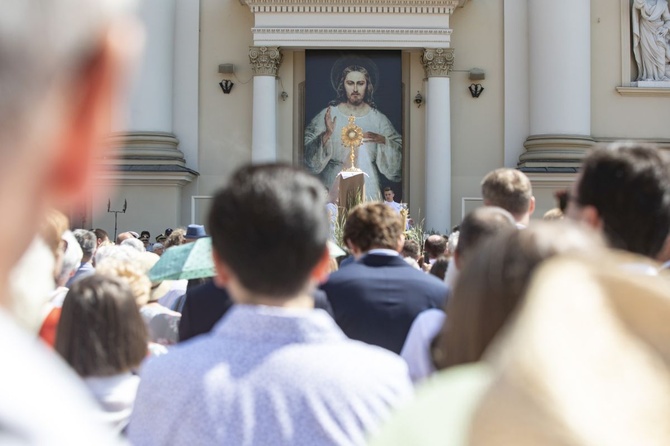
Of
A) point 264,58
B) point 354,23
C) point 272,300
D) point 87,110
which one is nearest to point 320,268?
point 272,300

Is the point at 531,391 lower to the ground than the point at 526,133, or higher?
higher

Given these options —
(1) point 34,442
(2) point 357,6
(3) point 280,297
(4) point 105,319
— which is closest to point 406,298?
(4) point 105,319

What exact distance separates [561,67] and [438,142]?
9.64 ft

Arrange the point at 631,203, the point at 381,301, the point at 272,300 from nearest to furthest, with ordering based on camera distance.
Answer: the point at 272,300 < the point at 631,203 < the point at 381,301

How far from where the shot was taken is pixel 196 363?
2.02 metres

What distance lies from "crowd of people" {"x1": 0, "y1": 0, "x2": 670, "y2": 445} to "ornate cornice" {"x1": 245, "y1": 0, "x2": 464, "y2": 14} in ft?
Result: 44.2

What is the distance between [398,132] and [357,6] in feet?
9.30

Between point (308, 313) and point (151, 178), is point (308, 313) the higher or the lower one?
the higher one

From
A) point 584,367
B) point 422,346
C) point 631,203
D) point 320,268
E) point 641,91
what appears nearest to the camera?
point 584,367

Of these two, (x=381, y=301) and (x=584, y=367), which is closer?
(x=584, y=367)

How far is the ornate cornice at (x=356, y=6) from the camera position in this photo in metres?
17.9

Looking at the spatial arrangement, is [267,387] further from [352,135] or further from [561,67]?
[561,67]

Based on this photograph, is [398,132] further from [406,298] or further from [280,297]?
[280,297]

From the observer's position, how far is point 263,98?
18141mm
